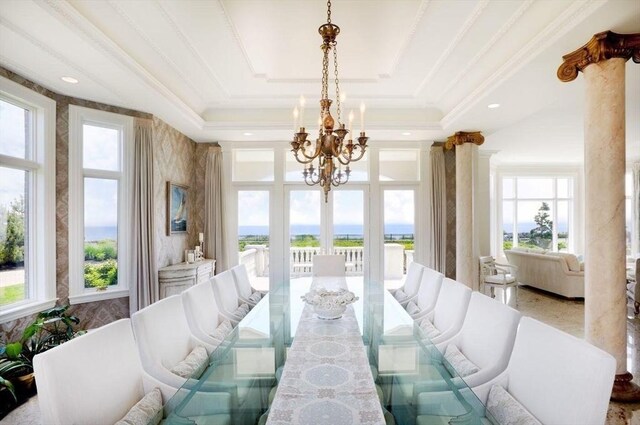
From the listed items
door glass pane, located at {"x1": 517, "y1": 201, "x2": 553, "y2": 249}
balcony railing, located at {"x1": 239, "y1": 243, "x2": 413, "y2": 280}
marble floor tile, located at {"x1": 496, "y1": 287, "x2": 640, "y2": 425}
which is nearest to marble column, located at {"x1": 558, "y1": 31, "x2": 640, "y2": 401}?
marble floor tile, located at {"x1": 496, "y1": 287, "x2": 640, "y2": 425}

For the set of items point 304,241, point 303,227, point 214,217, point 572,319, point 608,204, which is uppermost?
point 608,204

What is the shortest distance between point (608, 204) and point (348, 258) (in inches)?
142

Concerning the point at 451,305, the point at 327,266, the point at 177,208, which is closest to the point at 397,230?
the point at 327,266

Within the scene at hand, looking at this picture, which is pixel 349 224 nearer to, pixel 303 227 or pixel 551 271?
pixel 303 227

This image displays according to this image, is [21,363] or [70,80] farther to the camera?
[70,80]

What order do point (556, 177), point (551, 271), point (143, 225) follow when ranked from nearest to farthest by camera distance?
point (143, 225) → point (551, 271) → point (556, 177)

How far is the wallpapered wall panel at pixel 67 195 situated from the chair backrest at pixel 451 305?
3.47 meters

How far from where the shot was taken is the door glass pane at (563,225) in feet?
29.6

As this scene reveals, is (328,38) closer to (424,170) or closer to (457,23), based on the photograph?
(457,23)

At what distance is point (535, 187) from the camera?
9117 millimetres

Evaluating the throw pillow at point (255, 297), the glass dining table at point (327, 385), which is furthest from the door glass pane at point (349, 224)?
the glass dining table at point (327, 385)

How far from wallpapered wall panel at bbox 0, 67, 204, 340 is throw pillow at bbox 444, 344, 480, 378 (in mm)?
3568

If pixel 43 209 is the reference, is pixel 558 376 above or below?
below

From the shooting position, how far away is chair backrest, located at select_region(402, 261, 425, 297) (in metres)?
→ 3.48
